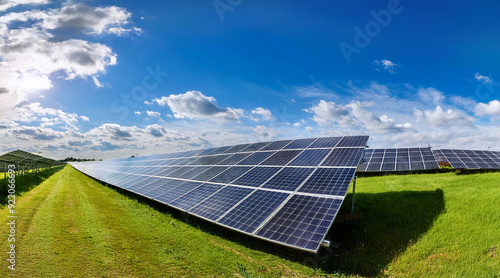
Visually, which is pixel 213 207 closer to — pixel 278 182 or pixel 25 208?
pixel 278 182

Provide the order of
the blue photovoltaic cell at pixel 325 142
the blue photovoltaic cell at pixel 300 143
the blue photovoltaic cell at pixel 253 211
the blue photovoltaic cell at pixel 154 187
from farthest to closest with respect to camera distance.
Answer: the blue photovoltaic cell at pixel 300 143 < the blue photovoltaic cell at pixel 154 187 < the blue photovoltaic cell at pixel 325 142 < the blue photovoltaic cell at pixel 253 211

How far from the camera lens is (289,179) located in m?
11.3

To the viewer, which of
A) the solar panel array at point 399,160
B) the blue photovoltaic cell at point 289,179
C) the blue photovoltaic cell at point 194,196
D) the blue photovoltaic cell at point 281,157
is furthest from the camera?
the solar panel array at point 399,160

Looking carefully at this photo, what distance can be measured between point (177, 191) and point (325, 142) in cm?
1060

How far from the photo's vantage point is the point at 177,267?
7566mm

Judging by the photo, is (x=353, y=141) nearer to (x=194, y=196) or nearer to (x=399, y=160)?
(x=194, y=196)

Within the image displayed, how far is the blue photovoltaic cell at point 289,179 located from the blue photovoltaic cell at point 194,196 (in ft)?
10.9

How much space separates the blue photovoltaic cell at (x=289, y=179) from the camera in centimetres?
1056

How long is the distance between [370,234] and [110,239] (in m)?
11.3

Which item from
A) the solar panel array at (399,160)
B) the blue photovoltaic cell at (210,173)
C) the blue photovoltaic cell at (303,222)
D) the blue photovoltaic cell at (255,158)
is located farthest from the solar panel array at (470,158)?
the blue photovoltaic cell at (210,173)

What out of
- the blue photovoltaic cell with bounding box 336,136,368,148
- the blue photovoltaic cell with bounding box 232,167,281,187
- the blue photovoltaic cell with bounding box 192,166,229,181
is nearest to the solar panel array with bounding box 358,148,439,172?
the blue photovoltaic cell with bounding box 336,136,368,148

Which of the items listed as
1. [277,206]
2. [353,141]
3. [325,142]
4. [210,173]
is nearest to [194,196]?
[210,173]

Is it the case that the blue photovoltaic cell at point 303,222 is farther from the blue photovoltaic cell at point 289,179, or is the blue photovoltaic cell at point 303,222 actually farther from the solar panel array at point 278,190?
the blue photovoltaic cell at point 289,179

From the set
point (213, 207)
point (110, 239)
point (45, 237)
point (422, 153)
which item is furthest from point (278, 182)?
point (422, 153)
